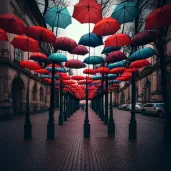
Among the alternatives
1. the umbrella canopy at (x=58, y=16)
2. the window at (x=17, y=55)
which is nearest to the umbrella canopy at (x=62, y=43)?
the umbrella canopy at (x=58, y=16)

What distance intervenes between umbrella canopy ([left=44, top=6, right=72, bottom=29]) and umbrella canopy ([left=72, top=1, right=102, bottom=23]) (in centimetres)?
144

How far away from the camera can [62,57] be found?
11430 millimetres

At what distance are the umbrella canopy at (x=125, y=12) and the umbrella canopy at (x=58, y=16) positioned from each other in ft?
7.13

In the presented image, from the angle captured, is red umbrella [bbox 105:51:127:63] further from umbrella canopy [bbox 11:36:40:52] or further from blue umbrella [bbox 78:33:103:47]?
umbrella canopy [bbox 11:36:40:52]

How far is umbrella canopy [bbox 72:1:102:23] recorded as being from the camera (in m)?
7.68

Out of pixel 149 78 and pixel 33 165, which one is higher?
pixel 149 78

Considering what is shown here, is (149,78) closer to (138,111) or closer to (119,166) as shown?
(138,111)

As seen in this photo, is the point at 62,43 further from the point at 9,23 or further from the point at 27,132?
the point at 27,132

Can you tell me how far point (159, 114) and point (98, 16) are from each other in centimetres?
2230

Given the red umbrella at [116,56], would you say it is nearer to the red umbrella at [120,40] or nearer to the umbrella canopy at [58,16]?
the red umbrella at [120,40]

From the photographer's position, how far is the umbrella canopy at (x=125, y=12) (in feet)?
27.4

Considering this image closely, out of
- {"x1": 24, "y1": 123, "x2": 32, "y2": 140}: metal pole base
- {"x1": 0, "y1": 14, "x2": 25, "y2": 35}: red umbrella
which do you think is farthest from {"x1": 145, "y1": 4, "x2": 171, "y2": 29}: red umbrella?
{"x1": 24, "y1": 123, "x2": 32, "y2": 140}: metal pole base

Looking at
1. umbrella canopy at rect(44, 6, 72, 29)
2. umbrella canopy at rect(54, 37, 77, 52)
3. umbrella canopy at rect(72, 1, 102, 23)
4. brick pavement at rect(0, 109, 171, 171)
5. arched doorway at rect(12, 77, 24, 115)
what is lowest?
brick pavement at rect(0, 109, 171, 171)

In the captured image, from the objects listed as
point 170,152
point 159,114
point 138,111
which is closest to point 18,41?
point 170,152
